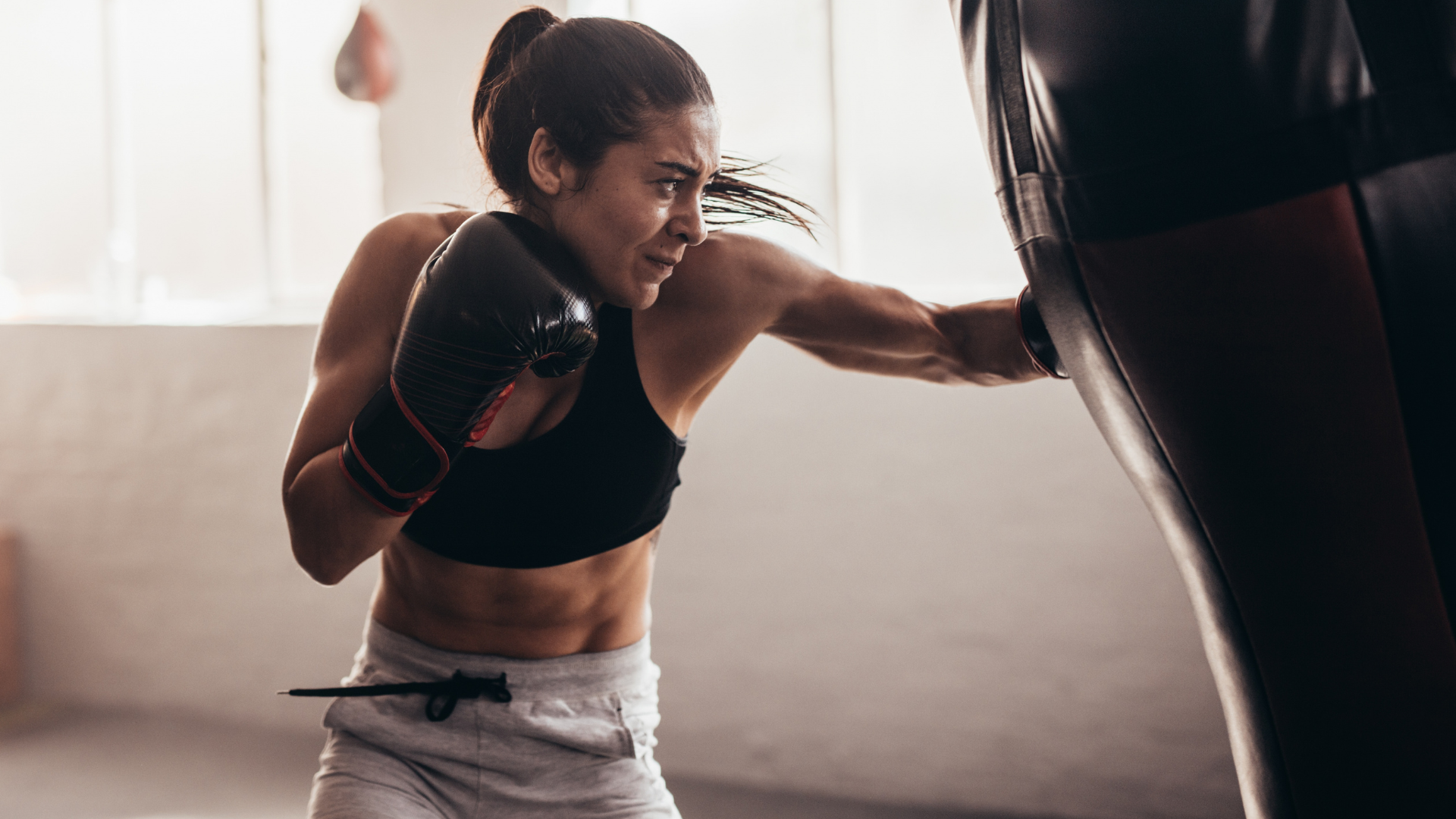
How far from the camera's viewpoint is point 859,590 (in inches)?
94.9

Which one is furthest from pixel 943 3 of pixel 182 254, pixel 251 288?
pixel 182 254

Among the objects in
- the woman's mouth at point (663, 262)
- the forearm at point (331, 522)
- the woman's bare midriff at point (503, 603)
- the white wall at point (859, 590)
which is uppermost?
the woman's mouth at point (663, 262)

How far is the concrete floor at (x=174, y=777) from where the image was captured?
244cm

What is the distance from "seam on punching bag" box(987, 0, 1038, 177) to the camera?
1.89 ft

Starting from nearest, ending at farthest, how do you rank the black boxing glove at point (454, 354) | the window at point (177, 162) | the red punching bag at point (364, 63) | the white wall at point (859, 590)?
the black boxing glove at point (454, 354)
the white wall at point (859, 590)
the red punching bag at point (364, 63)
the window at point (177, 162)

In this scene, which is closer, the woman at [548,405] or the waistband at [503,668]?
the woman at [548,405]

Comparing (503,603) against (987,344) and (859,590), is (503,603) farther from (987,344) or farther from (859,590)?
(859,590)

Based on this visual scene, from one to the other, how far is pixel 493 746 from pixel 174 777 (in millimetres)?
1912

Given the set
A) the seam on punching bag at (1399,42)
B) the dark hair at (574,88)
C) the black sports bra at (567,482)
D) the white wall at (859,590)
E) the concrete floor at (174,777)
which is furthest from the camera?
the concrete floor at (174,777)

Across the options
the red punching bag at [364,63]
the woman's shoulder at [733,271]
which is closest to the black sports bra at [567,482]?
the woman's shoulder at [733,271]

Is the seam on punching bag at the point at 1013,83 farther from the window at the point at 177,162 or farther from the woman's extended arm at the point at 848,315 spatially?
the window at the point at 177,162

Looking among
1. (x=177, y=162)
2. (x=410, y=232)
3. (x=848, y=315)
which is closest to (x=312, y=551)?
(x=410, y=232)

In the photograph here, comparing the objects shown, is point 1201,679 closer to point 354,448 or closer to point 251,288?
point 354,448

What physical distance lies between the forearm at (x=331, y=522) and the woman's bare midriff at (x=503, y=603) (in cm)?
21
